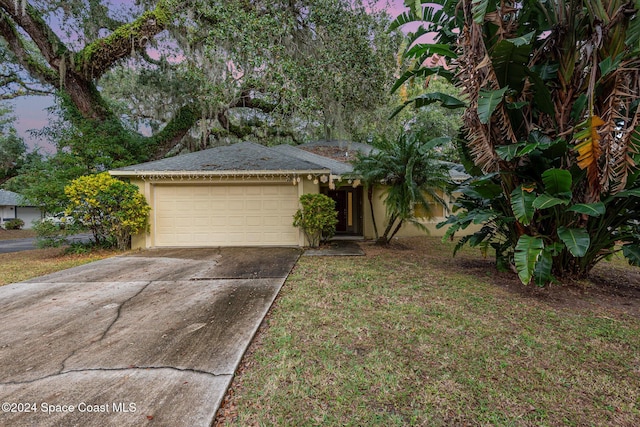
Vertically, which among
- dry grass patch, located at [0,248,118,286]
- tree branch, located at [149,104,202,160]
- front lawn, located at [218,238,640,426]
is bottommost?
front lawn, located at [218,238,640,426]

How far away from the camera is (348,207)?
12891 millimetres

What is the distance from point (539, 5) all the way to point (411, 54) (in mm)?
2022

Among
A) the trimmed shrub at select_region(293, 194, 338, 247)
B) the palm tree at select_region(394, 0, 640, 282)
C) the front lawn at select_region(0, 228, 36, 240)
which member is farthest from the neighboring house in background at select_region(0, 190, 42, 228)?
the palm tree at select_region(394, 0, 640, 282)

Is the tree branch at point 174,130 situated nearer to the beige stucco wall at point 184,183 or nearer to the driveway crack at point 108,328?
the beige stucco wall at point 184,183

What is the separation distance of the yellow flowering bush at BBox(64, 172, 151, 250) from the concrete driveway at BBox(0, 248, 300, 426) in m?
2.67

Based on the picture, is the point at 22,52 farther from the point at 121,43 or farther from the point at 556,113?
the point at 556,113

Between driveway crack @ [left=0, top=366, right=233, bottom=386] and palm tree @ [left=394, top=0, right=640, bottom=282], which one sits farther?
palm tree @ [left=394, top=0, right=640, bottom=282]

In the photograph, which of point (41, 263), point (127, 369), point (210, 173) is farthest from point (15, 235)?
point (127, 369)

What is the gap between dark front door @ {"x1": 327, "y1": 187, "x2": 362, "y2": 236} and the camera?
40.2 feet

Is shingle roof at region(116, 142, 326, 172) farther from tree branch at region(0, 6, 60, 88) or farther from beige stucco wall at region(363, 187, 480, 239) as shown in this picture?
tree branch at region(0, 6, 60, 88)

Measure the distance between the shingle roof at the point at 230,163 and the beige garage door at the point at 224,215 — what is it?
2.00ft

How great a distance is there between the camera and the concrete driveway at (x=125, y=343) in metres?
2.03

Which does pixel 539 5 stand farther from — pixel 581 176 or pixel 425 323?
pixel 425 323

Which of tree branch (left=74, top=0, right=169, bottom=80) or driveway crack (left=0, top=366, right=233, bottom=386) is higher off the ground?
tree branch (left=74, top=0, right=169, bottom=80)
